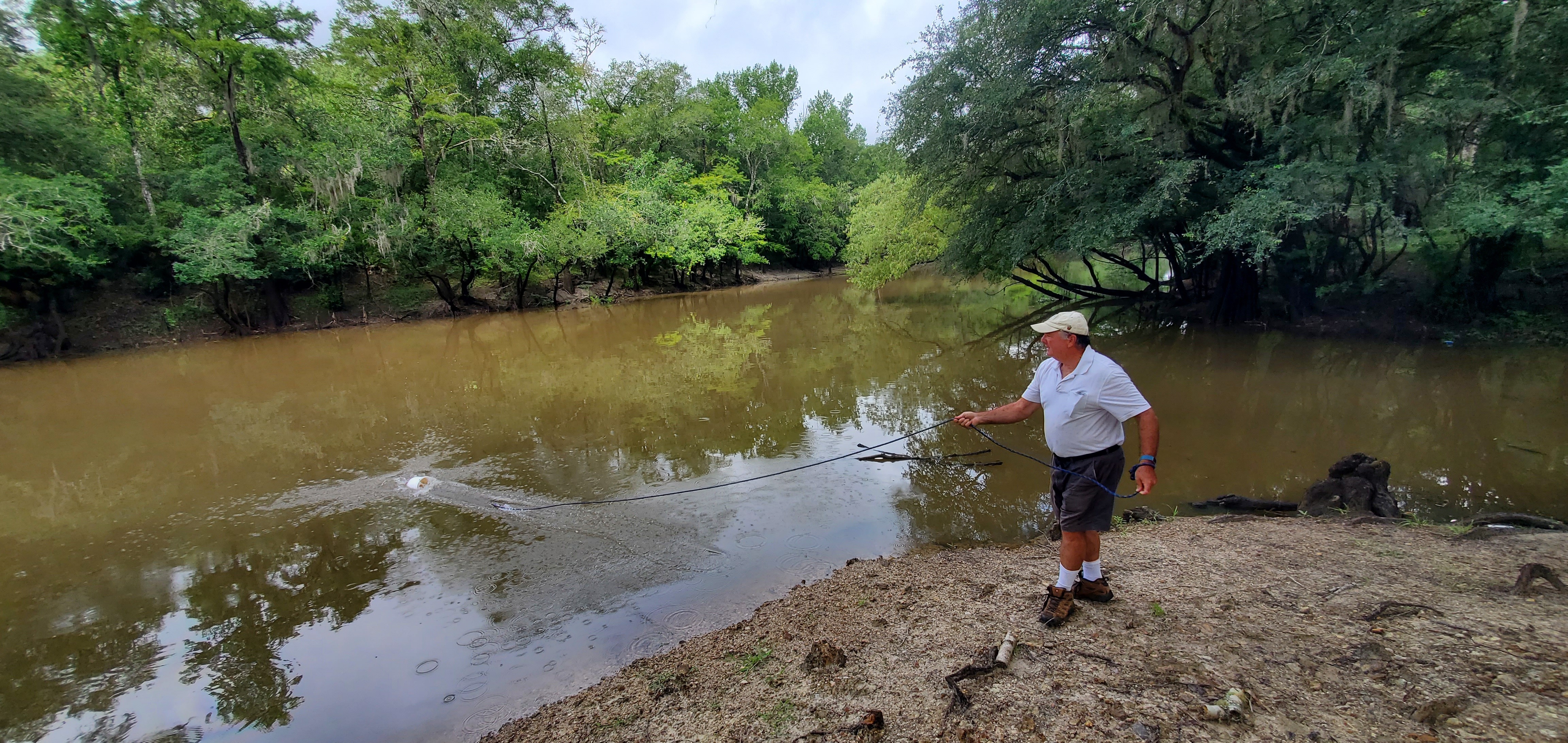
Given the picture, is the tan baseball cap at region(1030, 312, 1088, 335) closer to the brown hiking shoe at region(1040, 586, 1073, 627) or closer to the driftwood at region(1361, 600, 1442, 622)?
the brown hiking shoe at region(1040, 586, 1073, 627)

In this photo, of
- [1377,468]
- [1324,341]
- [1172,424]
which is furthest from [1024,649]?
[1324,341]

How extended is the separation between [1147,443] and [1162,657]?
1.04 m

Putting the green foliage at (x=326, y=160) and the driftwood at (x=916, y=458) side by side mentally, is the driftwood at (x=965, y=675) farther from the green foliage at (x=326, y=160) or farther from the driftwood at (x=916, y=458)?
the green foliage at (x=326, y=160)

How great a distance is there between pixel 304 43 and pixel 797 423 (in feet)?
79.4

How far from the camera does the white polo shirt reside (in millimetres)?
3195

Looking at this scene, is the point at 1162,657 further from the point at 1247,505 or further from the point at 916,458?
the point at 916,458

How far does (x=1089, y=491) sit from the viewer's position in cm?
330

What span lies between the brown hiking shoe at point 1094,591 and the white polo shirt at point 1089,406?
788 mm

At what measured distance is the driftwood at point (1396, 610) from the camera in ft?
9.96

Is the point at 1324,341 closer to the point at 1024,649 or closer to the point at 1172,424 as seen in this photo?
the point at 1172,424

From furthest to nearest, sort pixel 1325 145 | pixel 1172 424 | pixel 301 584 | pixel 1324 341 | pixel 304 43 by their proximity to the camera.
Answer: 1. pixel 304 43
2. pixel 1324 341
3. pixel 1325 145
4. pixel 1172 424
5. pixel 301 584

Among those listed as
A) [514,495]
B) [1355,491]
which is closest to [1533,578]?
[1355,491]

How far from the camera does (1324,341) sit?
528 inches

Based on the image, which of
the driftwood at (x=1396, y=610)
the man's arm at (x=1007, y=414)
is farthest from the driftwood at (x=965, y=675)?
the driftwood at (x=1396, y=610)
